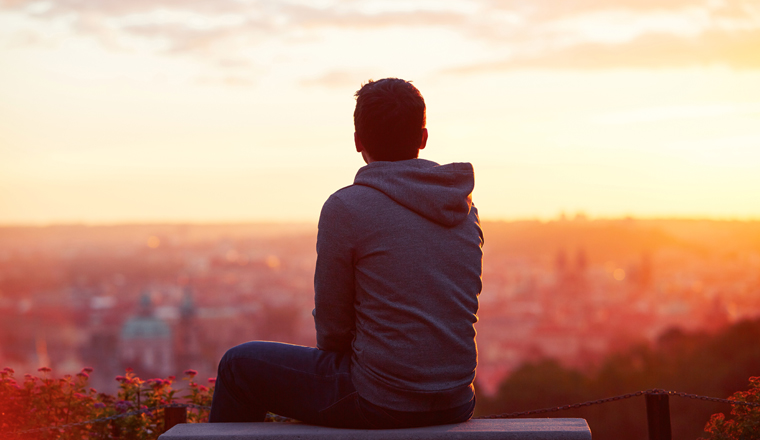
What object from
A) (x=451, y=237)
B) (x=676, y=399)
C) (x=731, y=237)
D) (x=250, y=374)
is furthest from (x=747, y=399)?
(x=731, y=237)

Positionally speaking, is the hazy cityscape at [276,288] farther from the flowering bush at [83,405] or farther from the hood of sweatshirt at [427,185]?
the hood of sweatshirt at [427,185]

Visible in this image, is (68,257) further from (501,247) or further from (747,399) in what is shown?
(747,399)

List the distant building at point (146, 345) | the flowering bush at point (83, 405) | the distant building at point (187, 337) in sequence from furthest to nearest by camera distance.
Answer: the distant building at point (187, 337), the distant building at point (146, 345), the flowering bush at point (83, 405)

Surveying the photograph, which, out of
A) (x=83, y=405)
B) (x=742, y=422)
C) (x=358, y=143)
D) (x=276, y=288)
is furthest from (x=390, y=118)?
(x=276, y=288)

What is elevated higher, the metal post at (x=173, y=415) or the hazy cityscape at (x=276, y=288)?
the metal post at (x=173, y=415)

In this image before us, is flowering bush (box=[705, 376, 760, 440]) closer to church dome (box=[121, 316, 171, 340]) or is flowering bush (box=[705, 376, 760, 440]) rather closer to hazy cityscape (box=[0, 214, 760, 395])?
hazy cityscape (box=[0, 214, 760, 395])

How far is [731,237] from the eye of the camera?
50969 millimetres

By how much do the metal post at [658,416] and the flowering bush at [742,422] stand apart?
0.35 meters

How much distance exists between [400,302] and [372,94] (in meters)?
0.53

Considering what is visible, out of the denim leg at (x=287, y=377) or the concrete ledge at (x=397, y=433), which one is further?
the denim leg at (x=287, y=377)

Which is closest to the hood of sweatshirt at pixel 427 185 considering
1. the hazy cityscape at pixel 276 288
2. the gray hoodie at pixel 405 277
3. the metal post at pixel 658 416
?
the gray hoodie at pixel 405 277

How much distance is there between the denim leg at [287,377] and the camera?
74.7 inches

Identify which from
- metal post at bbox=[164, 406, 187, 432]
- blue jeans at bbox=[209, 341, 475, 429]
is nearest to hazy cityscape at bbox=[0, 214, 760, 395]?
metal post at bbox=[164, 406, 187, 432]

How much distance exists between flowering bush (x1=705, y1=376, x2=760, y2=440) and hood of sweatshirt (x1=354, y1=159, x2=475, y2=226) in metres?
1.78
